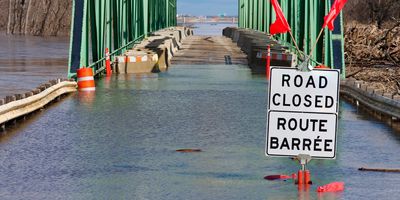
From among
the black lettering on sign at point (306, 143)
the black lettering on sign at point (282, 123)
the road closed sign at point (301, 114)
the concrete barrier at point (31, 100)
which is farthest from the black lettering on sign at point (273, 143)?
the concrete barrier at point (31, 100)

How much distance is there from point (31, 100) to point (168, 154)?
23.8ft

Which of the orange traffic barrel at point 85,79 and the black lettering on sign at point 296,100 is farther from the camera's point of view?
the orange traffic barrel at point 85,79

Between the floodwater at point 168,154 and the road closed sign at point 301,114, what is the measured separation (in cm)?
55

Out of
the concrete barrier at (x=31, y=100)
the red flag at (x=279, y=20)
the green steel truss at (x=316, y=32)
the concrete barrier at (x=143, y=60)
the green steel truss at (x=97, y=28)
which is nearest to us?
the red flag at (x=279, y=20)

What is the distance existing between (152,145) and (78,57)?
15116 millimetres

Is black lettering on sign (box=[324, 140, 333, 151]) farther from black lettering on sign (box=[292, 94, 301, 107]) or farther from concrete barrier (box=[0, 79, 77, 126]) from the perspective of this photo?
concrete barrier (box=[0, 79, 77, 126])

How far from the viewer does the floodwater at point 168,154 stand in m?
12.5

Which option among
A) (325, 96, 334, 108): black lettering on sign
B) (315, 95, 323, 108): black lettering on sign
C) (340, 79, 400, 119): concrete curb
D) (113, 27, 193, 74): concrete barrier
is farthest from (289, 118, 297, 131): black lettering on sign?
(113, 27, 193, 74): concrete barrier

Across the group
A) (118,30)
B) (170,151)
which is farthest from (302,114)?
(118,30)

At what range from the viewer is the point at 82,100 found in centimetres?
2609

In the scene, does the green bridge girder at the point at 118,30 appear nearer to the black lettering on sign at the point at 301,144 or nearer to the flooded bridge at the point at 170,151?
the flooded bridge at the point at 170,151

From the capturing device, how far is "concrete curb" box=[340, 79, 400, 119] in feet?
70.1

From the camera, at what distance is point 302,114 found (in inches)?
482

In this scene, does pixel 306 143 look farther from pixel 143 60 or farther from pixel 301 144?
pixel 143 60
